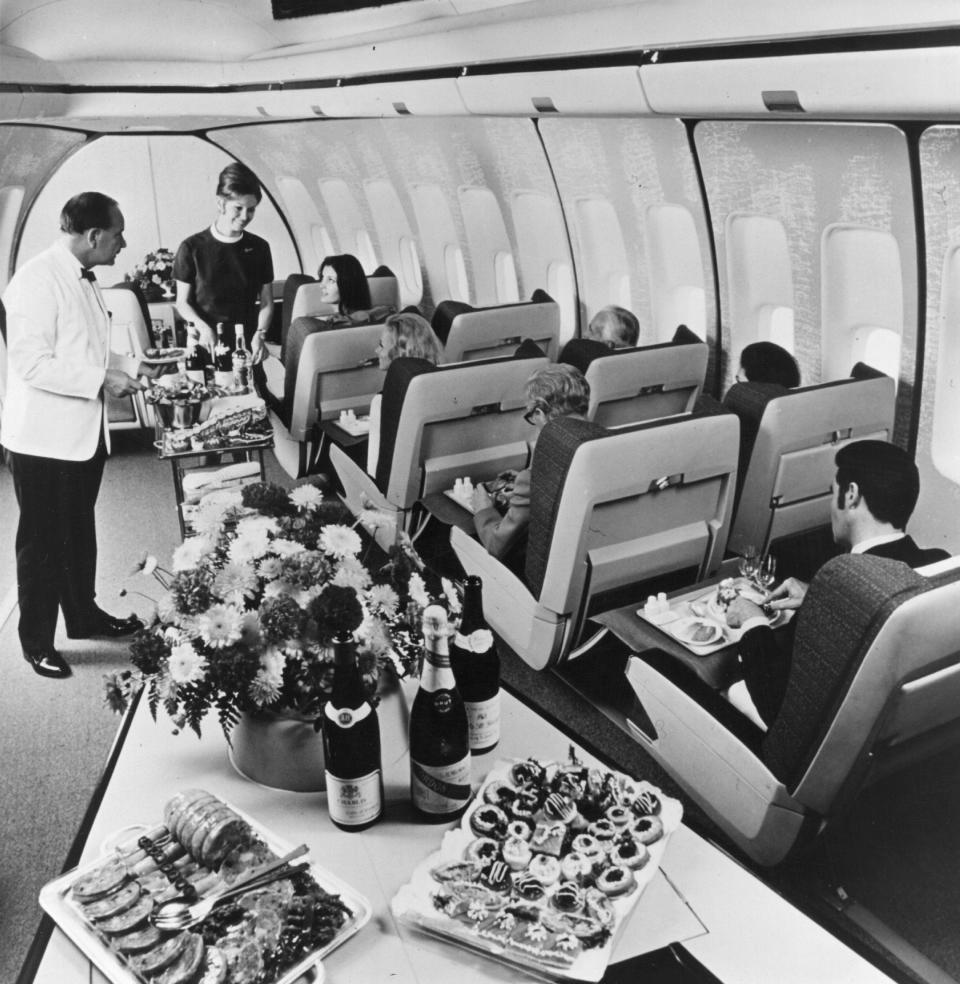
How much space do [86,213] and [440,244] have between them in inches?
194

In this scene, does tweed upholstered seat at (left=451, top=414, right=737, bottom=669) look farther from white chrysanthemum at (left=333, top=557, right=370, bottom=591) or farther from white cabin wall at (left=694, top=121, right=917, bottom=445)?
white cabin wall at (left=694, top=121, right=917, bottom=445)

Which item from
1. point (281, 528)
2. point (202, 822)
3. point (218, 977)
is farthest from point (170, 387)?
point (218, 977)

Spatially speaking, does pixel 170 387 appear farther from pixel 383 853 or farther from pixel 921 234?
pixel 921 234

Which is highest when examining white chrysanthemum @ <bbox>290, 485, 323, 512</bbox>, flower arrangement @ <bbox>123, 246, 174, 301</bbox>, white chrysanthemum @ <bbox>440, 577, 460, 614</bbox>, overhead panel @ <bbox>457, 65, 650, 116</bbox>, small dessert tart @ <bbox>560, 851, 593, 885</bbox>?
overhead panel @ <bbox>457, 65, 650, 116</bbox>

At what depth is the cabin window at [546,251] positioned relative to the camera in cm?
654

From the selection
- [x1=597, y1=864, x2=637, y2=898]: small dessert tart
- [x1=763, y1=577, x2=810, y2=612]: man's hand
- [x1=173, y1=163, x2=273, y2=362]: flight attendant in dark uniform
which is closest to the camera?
[x1=597, y1=864, x2=637, y2=898]: small dessert tart

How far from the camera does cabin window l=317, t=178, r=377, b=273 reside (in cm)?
821

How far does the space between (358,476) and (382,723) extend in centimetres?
259

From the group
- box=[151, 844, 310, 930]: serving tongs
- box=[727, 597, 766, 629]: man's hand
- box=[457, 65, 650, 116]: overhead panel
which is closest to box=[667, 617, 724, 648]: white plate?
box=[727, 597, 766, 629]: man's hand

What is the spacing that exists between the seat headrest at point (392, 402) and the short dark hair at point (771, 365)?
159 cm

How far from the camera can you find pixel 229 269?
4215 mm

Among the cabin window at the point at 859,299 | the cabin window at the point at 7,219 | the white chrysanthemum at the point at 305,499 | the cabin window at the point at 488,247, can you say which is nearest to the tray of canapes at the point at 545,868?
the white chrysanthemum at the point at 305,499

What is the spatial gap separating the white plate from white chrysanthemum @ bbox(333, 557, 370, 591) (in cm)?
124

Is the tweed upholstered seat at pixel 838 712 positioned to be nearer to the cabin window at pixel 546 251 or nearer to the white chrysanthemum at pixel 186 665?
the white chrysanthemum at pixel 186 665
